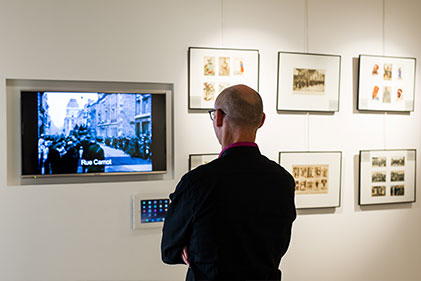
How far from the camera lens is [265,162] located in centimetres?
164

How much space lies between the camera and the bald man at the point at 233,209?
5.02 ft

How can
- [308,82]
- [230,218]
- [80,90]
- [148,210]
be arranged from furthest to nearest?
1. [308,82]
2. [148,210]
3. [80,90]
4. [230,218]

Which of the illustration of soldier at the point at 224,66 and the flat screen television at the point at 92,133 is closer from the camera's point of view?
the flat screen television at the point at 92,133

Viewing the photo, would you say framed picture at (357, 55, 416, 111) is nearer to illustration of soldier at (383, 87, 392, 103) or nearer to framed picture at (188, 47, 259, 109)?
illustration of soldier at (383, 87, 392, 103)

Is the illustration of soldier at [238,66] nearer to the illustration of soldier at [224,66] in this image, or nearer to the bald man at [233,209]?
the illustration of soldier at [224,66]

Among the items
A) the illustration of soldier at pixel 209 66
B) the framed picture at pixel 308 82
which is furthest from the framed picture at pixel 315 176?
the illustration of soldier at pixel 209 66

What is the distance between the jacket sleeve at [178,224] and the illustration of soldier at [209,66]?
1344mm

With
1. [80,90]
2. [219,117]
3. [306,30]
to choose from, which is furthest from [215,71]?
[219,117]

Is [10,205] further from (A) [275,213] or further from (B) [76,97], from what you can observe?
(A) [275,213]

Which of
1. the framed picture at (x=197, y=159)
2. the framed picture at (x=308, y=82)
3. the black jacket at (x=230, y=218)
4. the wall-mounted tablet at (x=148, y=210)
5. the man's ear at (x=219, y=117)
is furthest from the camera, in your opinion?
the framed picture at (x=308, y=82)

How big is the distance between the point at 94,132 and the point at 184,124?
0.58m

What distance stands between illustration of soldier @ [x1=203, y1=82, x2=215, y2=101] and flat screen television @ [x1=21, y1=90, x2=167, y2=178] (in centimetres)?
28

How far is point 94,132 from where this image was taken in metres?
2.64

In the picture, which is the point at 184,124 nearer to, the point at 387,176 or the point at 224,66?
the point at 224,66
